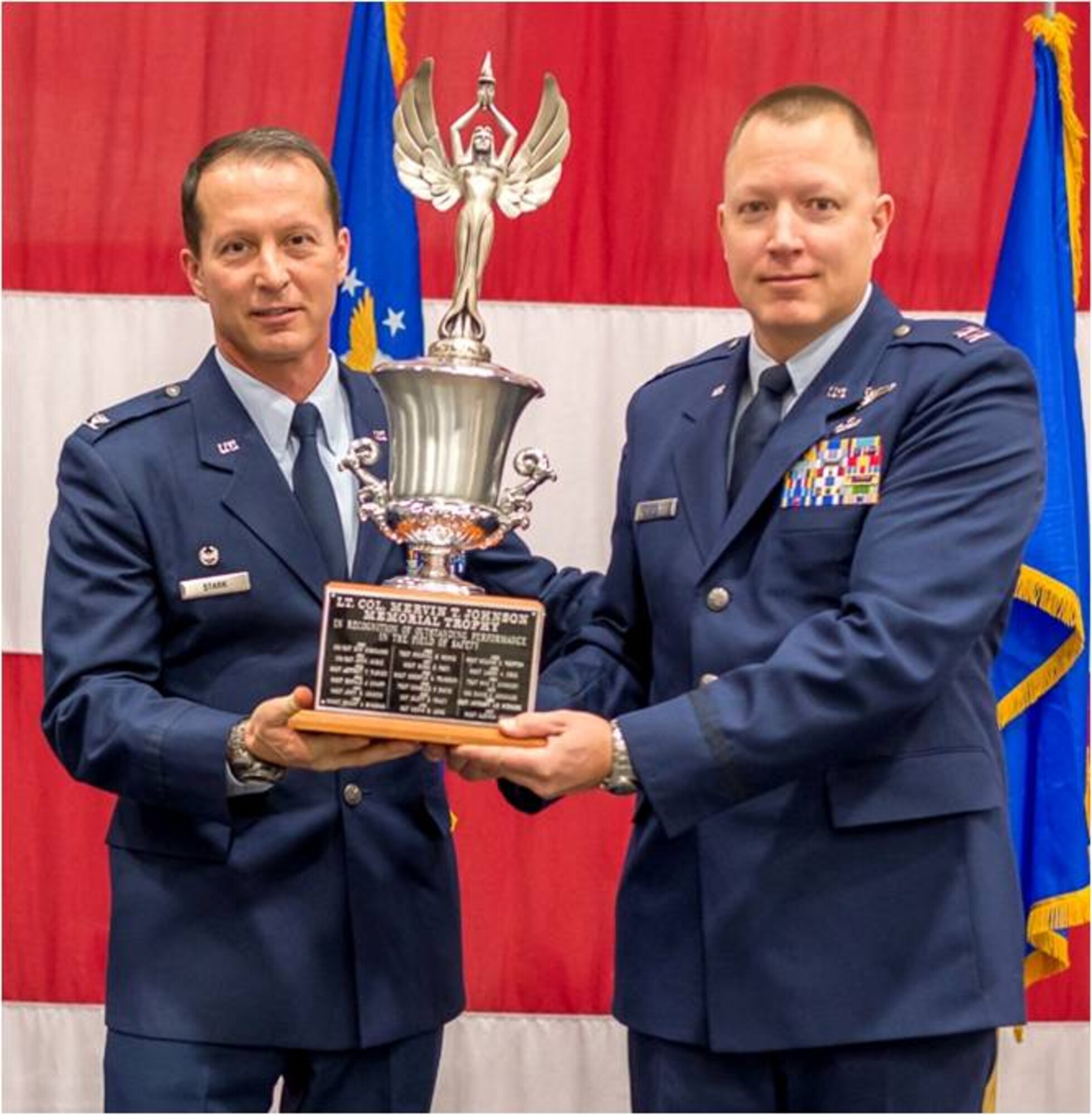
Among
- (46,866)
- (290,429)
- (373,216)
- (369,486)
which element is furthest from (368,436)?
(46,866)

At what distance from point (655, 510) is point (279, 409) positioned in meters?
0.54

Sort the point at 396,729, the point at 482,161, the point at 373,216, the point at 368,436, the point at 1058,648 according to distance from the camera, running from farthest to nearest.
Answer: the point at 373,216
the point at 1058,648
the point at 368,436
the point at 482,161
the point at 396,729

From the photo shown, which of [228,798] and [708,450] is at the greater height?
[708,450]

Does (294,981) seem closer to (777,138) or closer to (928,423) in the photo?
(928,423)

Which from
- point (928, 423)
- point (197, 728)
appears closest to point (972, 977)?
point (928, 423)

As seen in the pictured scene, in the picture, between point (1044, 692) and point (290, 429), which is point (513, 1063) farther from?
point (290, 429)

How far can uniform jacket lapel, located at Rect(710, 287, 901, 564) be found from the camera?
6.40 feet

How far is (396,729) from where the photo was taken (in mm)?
1803

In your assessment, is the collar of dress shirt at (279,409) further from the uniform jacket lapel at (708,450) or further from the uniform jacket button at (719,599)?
the uniform jacket button at (719,599)

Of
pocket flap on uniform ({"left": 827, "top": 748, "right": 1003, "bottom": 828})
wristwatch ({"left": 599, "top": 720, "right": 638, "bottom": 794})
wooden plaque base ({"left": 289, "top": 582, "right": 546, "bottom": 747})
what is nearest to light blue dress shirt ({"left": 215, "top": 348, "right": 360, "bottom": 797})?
wooden plaque base ({"left": 289, "top": 582, "right": 546, "bottom": 747})

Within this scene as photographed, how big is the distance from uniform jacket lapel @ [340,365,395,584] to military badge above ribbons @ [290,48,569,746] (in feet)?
0.09

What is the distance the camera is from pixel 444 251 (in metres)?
3.41

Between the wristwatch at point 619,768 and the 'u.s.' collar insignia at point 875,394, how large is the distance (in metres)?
0.48

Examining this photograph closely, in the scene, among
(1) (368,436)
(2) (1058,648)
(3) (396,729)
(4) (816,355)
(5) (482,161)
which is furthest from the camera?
(2) (1058,648)
